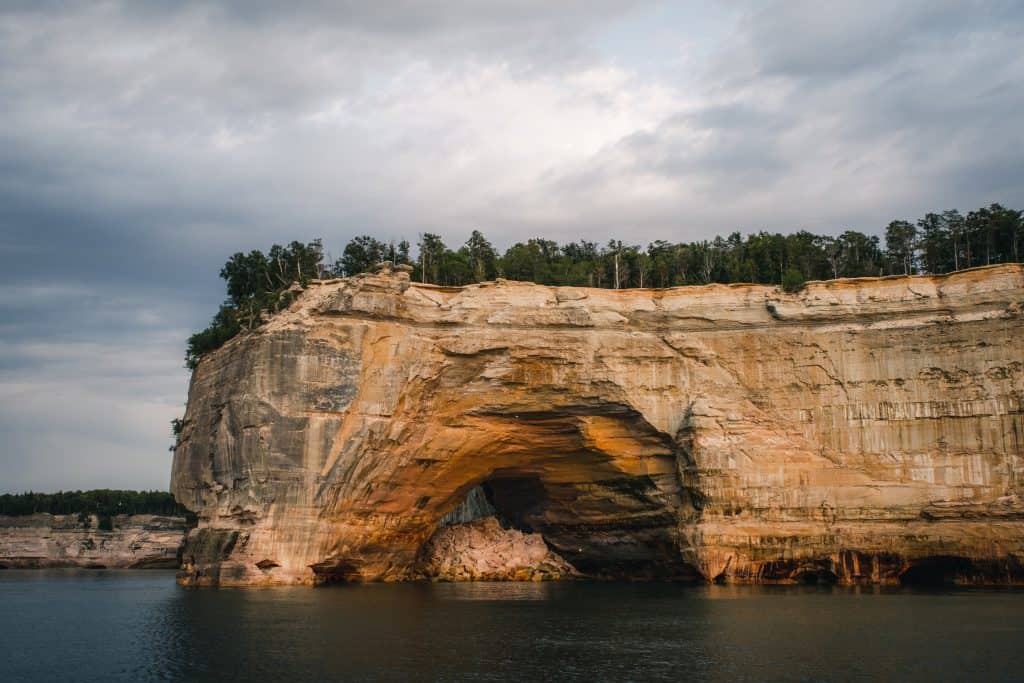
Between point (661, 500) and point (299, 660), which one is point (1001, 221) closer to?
point (661, 500)

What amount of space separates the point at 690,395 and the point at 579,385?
5.47 metres

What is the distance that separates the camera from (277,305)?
45594 millimetres

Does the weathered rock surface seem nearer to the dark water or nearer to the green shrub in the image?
the dark water

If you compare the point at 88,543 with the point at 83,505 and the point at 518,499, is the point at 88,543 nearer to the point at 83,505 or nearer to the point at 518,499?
the point at 83,505

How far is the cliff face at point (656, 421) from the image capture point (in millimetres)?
41469

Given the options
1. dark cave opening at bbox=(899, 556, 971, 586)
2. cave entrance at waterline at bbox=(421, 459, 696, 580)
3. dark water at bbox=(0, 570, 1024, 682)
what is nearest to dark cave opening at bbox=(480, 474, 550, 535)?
cave entrance at waterline at bbox=(421, 459, 696, 580)

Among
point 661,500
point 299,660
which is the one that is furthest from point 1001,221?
Answer: point 299,660

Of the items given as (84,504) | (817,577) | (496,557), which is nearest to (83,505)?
(84,504)

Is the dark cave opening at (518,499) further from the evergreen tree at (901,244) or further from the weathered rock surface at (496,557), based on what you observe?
the evergreen tree at (901,244)

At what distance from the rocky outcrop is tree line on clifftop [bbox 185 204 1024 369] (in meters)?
33.5

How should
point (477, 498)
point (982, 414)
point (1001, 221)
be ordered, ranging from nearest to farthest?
point (982, 414)
point (1001, 221)
point (477, 498)

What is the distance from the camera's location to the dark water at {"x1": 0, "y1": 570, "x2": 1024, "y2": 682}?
2092 cm

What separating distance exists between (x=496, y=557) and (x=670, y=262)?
69.4 ft

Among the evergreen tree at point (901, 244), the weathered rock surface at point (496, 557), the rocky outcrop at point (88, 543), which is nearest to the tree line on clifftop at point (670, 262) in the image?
the evergreen tree at point (901, 244)
